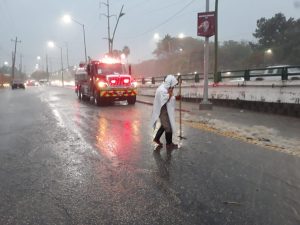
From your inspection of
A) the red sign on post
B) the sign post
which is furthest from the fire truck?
the red sign on post

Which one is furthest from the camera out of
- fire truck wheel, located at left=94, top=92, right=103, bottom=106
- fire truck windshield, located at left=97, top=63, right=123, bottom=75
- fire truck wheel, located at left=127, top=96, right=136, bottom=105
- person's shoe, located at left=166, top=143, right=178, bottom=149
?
fire truck windshield, located at left=97, top=63, right=123, bottom=75

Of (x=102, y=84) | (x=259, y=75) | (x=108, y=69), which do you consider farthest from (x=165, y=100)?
(x=108, y=69)

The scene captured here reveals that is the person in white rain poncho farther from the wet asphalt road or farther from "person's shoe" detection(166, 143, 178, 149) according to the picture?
the wet asphalt road

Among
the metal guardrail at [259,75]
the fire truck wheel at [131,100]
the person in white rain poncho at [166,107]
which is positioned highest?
the metal guardrail at [259,75]

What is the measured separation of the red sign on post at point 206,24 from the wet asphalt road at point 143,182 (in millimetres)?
8922

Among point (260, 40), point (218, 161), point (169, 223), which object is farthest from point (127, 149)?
point (260, 40)

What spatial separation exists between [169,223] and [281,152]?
4.94 m

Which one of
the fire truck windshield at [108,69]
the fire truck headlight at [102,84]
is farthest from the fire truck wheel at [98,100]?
the fire truck windshield at [108,69]

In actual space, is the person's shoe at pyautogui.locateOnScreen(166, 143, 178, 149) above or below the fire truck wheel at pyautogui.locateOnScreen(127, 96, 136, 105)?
below

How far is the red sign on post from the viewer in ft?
60.6

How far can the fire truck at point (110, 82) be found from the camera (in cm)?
2320

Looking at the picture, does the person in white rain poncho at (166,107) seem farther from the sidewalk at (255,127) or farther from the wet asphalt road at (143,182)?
the sidewalk at (255,127)

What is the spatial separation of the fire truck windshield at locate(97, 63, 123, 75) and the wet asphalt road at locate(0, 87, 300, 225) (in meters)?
13.6

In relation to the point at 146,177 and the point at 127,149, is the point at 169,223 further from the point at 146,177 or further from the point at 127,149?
the point at 127,149
